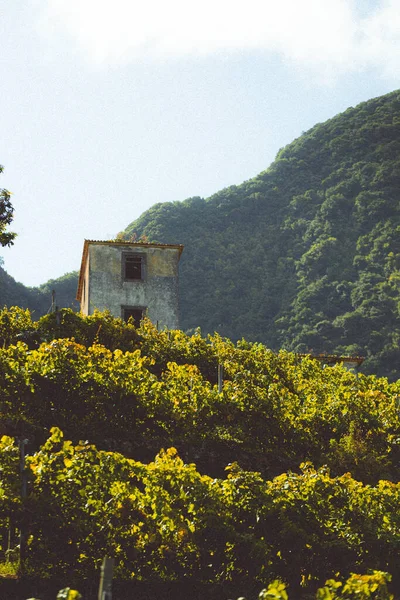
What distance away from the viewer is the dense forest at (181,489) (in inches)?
477

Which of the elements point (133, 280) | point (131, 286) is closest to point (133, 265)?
point (133, 280)

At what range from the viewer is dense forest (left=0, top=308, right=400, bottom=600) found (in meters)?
12.1

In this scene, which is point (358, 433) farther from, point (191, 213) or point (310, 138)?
point (310, 138)

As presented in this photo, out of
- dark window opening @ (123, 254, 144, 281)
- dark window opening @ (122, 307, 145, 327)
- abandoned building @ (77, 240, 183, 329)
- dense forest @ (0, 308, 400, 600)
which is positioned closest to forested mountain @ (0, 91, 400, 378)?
abandoned building @ (77, 240, 183, 329)

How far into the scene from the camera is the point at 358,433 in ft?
62.3

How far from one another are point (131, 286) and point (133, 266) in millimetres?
1046

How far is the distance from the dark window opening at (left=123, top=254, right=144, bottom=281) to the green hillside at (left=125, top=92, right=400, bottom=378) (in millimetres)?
28143

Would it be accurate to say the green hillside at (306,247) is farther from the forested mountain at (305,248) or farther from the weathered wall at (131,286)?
the weathered wall at (131,286)

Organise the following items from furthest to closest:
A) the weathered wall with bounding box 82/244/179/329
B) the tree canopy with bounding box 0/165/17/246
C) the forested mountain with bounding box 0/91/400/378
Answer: the forested mountain with bounding box 0/91/400/378, the weathered wall with bounding box 82/244/179/329, the tree canopy with bounding box 0/165/17/246

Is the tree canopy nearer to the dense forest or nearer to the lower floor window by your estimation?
the dense forest

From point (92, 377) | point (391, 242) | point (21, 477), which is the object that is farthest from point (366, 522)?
point (391, 242)

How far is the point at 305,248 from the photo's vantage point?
77.2m

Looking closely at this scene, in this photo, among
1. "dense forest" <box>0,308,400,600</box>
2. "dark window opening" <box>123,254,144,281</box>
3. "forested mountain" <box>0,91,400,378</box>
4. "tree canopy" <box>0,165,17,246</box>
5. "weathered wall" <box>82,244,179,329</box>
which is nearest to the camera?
"dense forest" <box>0,308,400,600</box>

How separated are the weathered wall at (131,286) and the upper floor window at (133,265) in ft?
0.59
